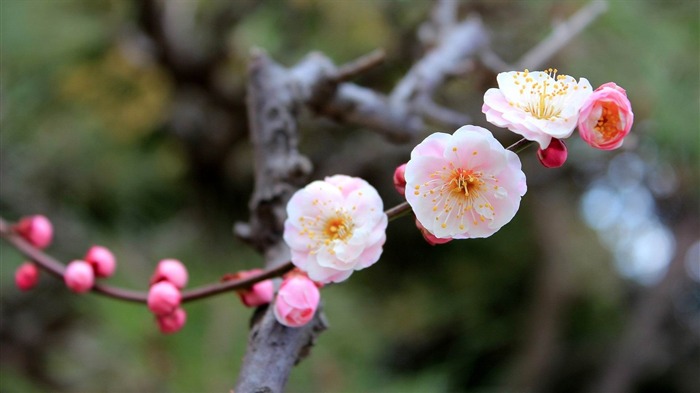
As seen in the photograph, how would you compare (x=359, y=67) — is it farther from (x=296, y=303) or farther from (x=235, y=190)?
(x=235, y=190)

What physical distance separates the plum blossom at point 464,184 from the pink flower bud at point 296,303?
A: 54 millimetres

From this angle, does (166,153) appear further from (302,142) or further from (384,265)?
(384,265)

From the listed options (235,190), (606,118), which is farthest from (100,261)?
(235,190)

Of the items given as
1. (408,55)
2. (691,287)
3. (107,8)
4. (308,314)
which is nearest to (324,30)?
(408,55)

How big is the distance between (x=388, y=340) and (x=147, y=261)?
1.21 ft

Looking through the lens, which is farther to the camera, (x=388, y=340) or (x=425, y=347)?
(x=425, y=347)

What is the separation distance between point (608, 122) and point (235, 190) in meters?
0.88

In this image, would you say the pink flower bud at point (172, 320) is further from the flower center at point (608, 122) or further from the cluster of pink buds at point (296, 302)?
the flower center at point (608, 122)

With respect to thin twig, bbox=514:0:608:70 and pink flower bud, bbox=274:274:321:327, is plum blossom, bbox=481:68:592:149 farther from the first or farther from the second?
thin twig, bbox=514:0:608:70

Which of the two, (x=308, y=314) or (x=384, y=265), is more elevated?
(x=384, y=265)

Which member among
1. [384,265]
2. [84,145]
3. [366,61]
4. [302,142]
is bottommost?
[366,61]

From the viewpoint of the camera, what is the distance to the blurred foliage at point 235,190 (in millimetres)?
769

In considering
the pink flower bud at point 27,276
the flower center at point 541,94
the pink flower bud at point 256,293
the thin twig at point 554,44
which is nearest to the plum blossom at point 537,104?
the flower center at point 541,94

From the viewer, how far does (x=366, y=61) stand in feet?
1.22
